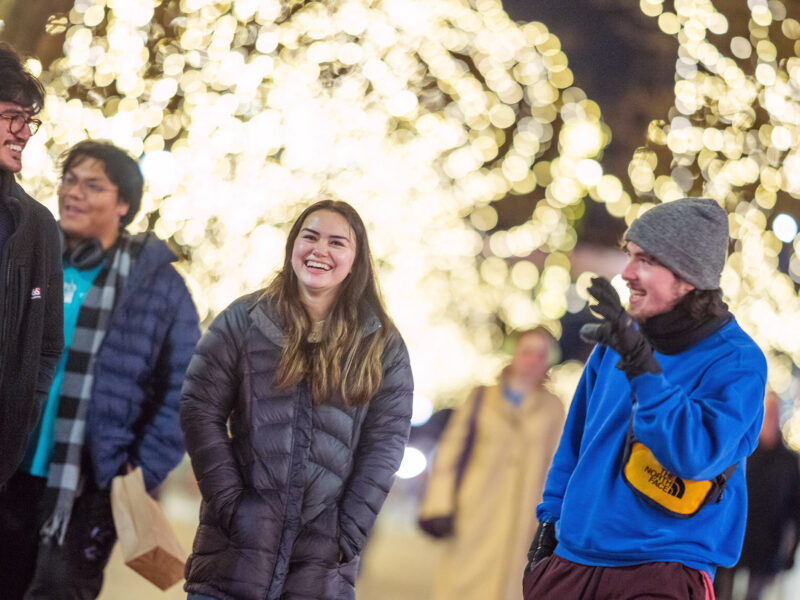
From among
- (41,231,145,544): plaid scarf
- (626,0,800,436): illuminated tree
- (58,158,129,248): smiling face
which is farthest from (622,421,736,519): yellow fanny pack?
(626,0,800,436): illuminated tree

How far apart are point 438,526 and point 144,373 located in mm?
2570

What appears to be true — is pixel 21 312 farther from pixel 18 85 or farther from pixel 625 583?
pixel 625 583

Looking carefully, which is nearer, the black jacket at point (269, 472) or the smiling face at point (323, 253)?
the black jacket at point (269, 472)

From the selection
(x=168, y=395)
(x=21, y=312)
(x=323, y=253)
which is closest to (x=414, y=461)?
(x=168, y=395)

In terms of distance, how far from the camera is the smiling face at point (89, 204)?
4.78 meters

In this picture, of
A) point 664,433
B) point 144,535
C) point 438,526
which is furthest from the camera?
point 438,526

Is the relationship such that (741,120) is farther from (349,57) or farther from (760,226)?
(349,57)


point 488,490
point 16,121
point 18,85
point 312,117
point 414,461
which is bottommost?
point 414,461

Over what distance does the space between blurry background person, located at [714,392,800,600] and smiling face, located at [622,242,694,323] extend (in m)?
6.25

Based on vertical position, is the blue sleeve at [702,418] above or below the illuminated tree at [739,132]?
below

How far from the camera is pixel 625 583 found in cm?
332

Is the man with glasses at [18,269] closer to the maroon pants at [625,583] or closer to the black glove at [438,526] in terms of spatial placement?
the maroon pants at [625,583]

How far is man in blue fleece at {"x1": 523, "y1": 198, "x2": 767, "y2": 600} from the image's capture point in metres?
3.21

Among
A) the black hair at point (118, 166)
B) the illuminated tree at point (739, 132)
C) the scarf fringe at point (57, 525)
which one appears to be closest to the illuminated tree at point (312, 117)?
the black hair at point (118, 166)
